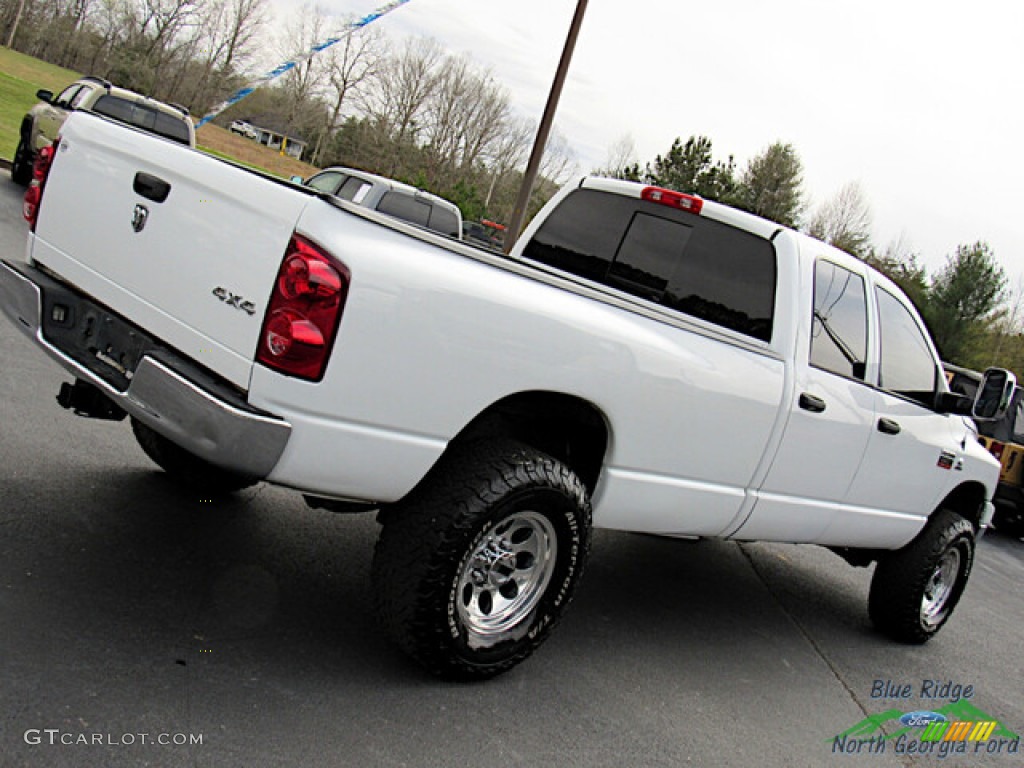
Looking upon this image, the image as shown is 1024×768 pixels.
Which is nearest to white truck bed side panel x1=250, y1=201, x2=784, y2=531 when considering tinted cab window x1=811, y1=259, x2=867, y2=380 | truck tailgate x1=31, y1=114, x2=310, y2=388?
truck tailgate x1=31, y1=114, x2=310, y2=388

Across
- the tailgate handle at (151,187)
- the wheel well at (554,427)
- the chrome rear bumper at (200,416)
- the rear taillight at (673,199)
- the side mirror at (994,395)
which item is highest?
the rear taillight at (673,199)

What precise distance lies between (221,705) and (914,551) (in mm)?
4314

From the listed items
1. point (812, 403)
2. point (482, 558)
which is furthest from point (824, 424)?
point (482, 558)

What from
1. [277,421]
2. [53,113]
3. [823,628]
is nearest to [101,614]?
[277,421]

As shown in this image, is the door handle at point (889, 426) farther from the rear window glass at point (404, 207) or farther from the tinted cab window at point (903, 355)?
the rear window glass at point (404, 207)

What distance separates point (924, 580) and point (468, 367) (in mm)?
3849

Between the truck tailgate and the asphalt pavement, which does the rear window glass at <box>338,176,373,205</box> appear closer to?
the asphalt pavement

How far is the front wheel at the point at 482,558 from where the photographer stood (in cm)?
313

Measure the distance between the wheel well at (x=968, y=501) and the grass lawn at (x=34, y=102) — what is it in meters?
19.9

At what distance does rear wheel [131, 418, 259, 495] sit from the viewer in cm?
459

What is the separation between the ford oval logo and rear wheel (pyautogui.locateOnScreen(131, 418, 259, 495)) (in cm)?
349

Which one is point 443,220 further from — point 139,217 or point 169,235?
point 169,235

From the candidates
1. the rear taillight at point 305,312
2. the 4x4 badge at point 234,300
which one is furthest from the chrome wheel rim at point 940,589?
the 4x4 badge at point 234,300

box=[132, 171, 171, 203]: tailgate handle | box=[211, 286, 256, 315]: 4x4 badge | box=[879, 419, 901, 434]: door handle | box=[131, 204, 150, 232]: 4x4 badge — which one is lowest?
box=[211, 286, 256, 315]: 4x4 badge
